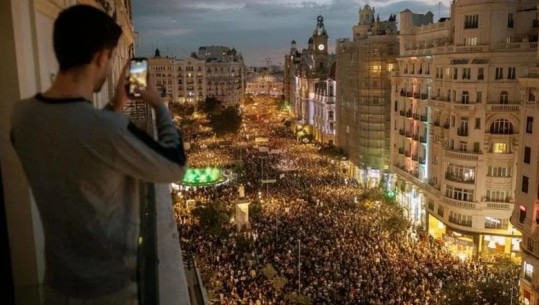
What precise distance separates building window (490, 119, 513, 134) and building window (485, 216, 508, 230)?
5.16 metres

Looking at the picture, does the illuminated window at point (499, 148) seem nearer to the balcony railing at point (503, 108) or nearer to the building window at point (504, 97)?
the balcony railing at point (503, 108)

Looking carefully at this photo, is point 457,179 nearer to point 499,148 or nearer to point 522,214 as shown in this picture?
point 499,148

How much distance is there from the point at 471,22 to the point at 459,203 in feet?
36.1

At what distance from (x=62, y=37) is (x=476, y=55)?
3278 centimetres

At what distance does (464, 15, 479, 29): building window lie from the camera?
105 feet

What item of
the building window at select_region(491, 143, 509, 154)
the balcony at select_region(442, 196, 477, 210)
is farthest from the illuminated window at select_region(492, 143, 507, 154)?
the balcony at select_region(442, 196, 477, 210)

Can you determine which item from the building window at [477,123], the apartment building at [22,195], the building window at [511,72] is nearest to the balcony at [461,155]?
the building window at [477,123]

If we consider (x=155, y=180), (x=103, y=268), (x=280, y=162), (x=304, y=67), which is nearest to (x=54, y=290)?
(x=103, y=268)

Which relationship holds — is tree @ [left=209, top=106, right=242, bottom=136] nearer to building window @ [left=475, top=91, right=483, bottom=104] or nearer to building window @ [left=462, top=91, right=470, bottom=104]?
building window @ [left=462, top=91, right=470, bottom=104]

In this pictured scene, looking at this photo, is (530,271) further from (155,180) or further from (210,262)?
(155,180)

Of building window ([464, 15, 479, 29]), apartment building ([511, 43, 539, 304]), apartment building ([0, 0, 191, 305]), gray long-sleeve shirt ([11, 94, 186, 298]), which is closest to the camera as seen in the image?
gray long-sleeve shirt ([11, 94, 186, 298])

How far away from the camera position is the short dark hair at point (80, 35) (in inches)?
99.0

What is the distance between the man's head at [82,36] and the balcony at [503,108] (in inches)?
1260

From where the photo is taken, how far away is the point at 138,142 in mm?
2463
